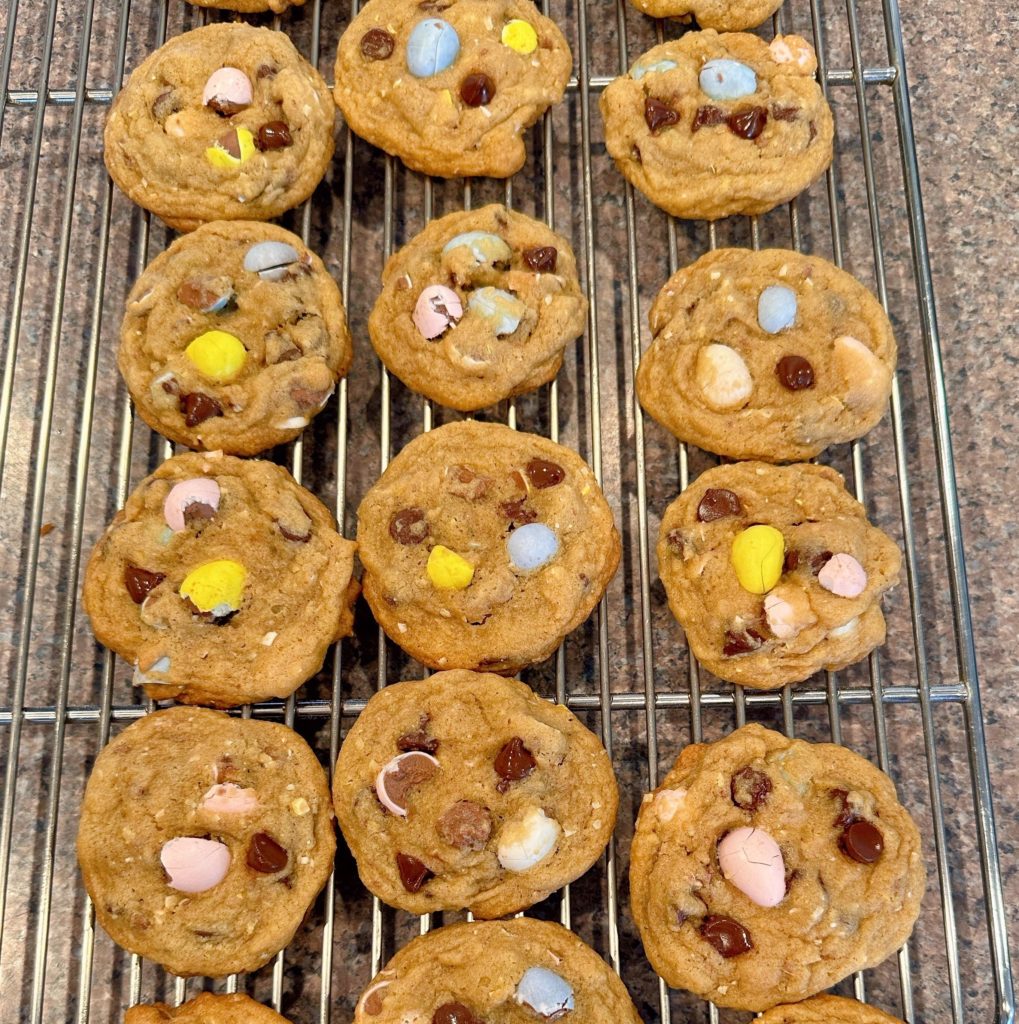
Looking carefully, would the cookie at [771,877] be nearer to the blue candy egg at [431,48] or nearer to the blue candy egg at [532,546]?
the blue candy egg at [532,546]

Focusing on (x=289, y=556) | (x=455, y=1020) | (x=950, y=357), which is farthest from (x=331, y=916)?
(x=950, y=357)

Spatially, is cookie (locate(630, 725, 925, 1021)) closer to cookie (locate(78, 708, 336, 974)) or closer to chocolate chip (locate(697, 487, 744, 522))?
chocolate chip (locate(697, 487, 744, 522))

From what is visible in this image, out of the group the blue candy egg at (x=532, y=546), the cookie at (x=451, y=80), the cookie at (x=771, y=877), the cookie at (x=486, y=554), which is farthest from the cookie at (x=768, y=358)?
the cookie at (x=771, y=877)

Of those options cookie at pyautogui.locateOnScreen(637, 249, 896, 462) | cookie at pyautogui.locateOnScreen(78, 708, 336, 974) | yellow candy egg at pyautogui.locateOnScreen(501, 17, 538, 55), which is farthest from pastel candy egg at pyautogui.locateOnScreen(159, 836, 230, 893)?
yellow candy egg at pyautogui.locateOnScreen(501, 17, 538, 55)

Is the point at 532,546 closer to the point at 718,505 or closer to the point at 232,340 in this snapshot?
the point at 718,505

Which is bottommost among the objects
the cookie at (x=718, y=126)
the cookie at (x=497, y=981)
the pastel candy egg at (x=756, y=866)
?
the cookie at (x=497, y=981)

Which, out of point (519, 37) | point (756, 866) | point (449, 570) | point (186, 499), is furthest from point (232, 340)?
point (756, 866)
